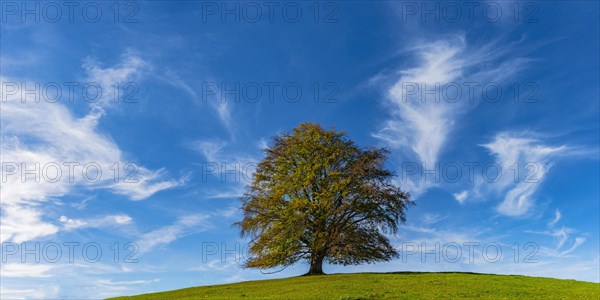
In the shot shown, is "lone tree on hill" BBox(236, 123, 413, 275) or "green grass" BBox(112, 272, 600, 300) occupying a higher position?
"lone tree on hill" BBox(236, 123, 413, 275)

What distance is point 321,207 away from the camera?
4575 cm

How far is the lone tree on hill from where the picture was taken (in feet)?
149

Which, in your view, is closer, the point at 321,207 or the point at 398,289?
the point at 398,289

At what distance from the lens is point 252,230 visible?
47.4m

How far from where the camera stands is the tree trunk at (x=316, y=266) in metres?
45.7

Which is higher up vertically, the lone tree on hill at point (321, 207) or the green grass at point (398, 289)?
the lone tree on hill at point (321, 207)

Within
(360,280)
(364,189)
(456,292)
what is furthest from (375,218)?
(456,292)

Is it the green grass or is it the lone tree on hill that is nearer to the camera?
the green grass

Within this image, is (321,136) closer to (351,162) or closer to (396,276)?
(351,162)

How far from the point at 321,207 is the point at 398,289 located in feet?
45.3

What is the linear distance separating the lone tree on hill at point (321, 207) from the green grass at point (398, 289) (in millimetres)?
3651

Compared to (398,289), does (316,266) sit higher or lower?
higher

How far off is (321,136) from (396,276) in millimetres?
15623

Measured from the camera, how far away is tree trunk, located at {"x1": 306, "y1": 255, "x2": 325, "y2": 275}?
45688 millimetres
